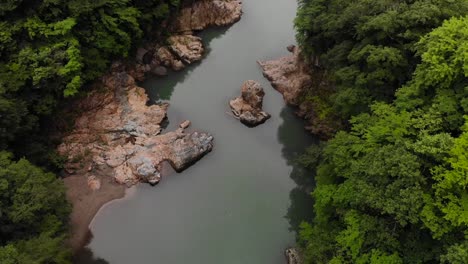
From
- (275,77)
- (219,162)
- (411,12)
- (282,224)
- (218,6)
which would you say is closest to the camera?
(411,12)

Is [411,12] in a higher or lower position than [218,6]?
higher

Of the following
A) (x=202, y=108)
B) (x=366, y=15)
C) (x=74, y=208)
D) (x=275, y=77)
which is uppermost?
(x=366, y=15)

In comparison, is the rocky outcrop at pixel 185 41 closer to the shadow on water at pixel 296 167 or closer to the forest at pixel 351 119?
the forest at pixel 351 119

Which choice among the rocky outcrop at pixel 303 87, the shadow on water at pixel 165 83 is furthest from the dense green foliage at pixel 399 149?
the shadow on water at pixel 165 83

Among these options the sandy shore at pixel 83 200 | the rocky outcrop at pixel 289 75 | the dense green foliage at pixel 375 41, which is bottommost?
the sandy shore at pixel 83 200

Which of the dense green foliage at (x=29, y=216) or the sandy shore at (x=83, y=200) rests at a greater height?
the dense green foliage at (x=29, y=216)

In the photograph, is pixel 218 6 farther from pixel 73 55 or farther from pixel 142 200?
pixel 142 200

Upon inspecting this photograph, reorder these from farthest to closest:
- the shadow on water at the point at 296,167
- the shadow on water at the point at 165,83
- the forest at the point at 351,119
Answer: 1. the shadow on water at the point at 165,83
2. the shadow on water at the point at 296,167
3. the forest at the point at 351,119

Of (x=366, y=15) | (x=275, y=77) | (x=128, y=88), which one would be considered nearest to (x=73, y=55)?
(x=128, y=88)
